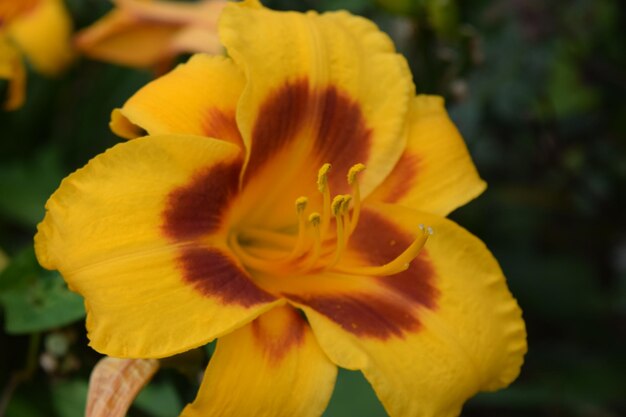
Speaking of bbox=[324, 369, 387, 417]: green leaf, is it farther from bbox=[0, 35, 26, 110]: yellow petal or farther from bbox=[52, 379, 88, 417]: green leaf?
bbox=[0, 35, 26, 110]: yellow petal

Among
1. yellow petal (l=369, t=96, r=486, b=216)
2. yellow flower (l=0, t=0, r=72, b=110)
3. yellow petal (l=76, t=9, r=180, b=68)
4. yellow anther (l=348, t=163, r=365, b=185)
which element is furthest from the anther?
yellow flower (l=0, t=0, r=72, b=110)

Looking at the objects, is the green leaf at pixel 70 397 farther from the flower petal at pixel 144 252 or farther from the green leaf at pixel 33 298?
the flower petal at pixel 144 252

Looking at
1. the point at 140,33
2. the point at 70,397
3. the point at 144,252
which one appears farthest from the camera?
the point at 140,33

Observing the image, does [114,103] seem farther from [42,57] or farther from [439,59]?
[439,59]

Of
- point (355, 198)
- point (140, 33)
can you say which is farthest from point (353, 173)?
point (140, 33)

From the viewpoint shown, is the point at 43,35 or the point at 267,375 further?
the point at 43,35

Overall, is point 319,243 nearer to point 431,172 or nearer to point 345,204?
point 345,204

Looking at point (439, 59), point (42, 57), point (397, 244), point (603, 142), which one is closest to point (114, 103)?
point (42, 57)
